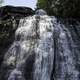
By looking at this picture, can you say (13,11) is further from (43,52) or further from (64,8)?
(43,52)

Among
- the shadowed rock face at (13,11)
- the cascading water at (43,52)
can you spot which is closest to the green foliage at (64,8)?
the shadowed rock face at (13,11)

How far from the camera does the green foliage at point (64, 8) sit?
549 inches

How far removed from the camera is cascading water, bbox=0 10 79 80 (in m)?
9.99

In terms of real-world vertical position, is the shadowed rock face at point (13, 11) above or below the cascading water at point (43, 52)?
below

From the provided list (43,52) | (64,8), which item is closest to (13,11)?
(64,8)

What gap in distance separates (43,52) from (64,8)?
15.2ft

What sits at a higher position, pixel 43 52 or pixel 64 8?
pixel 43 52

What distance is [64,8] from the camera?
14523mm

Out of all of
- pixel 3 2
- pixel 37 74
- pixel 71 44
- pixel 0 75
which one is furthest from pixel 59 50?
pixel 3 2

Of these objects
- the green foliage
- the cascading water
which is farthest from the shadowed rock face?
the cascading water

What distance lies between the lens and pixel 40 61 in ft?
33.3

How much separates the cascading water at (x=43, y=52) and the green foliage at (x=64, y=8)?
8.14ft

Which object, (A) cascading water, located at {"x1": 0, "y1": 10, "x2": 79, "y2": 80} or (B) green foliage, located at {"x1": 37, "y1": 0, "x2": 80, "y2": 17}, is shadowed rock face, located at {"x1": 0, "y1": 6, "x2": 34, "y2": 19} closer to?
(B) green foliage, located at {"x1": 37, "y1": 0, "x2": 80, "y2": 17}

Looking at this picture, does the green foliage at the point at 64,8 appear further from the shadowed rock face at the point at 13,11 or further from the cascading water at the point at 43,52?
the cascading water at the point at 43,52
